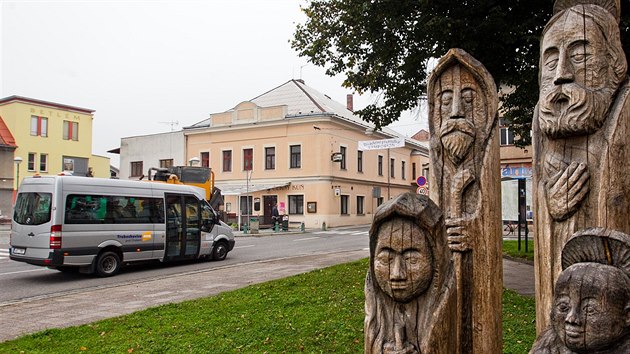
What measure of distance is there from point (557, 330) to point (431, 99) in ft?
8.90

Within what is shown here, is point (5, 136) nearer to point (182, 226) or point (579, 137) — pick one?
point (182, 226)

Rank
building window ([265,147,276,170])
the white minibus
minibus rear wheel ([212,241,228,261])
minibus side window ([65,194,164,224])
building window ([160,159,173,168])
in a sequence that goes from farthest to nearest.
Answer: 1. building window ([160,159,173,168])
2. building window ([265,147,276,170])
3. minibus rear wheel ([212,241,228,261])
4. minibus side window ([65,194,164,224])
5. the white minibus

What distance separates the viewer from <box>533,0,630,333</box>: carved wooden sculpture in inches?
133

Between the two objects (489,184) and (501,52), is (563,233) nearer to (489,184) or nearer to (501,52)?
A: (489,184)

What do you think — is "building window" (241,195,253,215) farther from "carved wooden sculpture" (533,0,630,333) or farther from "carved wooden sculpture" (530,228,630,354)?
"carved wooden sculpture" (530,228,630,354)

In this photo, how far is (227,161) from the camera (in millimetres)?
42000

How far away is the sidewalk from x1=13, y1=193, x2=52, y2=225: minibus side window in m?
2.72

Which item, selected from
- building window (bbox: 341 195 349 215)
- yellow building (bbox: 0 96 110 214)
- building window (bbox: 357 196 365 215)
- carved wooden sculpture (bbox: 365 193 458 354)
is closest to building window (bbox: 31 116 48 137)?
yellow building (bbox: 0 96 110 214)

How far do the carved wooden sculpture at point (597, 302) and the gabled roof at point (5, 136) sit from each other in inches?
1843

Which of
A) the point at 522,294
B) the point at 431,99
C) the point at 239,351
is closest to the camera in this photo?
the point at 431,99

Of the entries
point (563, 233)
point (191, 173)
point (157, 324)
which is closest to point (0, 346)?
point (157, 324)

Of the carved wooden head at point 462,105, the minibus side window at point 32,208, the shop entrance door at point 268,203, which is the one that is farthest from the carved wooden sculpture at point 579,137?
the shop entrance door at point 268,203

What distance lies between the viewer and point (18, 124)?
42125mm

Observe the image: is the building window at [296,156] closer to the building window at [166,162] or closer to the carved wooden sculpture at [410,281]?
the building window at [166,162]
